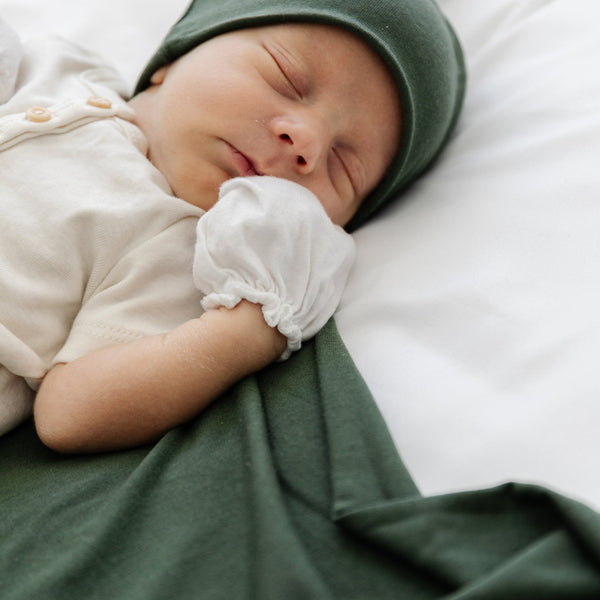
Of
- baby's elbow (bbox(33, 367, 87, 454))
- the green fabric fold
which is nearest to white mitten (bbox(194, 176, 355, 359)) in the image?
the green fabric fold

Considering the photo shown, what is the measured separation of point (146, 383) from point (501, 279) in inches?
18.9

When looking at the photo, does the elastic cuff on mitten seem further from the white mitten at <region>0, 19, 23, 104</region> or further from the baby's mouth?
the white mitten at <region>0, 19, 23, 104</region>

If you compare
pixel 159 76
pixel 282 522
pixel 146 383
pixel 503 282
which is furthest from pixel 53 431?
pixel 159 76

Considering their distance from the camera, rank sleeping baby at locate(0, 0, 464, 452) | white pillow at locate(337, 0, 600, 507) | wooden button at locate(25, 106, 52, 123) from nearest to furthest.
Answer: white pillow at locate(337, 0, 600, 507) → sleeping baby at locate(0, 0, 464, 452) → wooden button at locate(25, 106, 52, 123)

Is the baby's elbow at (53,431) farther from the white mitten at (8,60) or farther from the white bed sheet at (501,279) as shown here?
the white mitten at (8,60)

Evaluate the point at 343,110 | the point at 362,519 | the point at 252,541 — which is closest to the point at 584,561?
the point at 362,519

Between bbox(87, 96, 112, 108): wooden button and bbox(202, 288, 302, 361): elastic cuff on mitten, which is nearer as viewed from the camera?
bbox(202, 288, 302, 361): elastic cuff on mitten

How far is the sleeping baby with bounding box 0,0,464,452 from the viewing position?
86cm

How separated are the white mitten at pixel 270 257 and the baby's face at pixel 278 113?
0.09 m

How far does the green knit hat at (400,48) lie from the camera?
42.8 inches

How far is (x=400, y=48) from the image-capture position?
43.3 inches

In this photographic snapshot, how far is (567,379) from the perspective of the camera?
768mm

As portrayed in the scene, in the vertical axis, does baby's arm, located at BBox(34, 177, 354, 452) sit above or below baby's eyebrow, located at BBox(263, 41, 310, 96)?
below

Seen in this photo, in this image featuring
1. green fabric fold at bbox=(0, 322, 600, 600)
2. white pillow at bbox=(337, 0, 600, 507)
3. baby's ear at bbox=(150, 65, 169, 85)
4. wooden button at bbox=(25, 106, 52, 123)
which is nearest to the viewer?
green fabric fold at bbox=(0, 322, 600, 600)
